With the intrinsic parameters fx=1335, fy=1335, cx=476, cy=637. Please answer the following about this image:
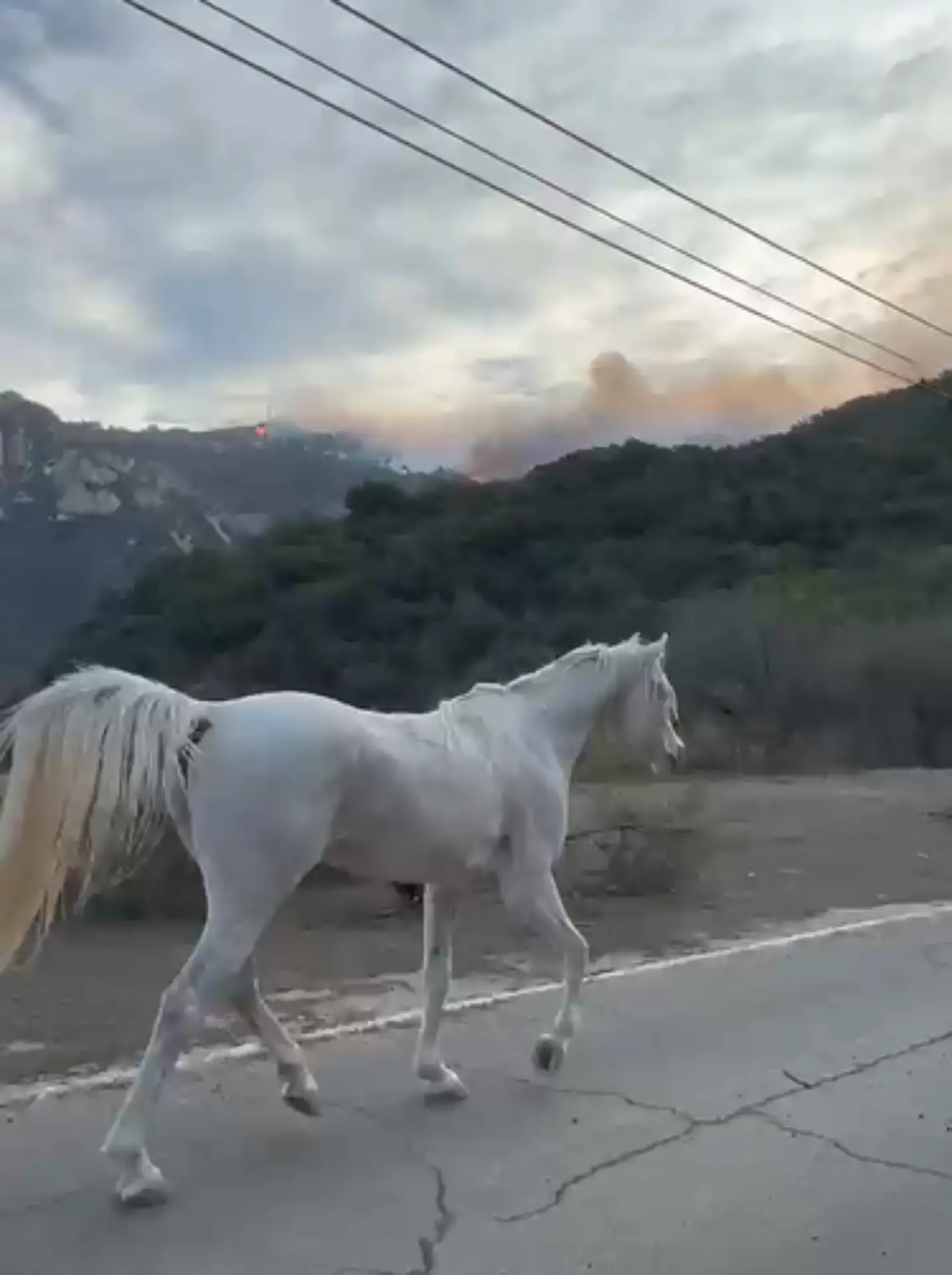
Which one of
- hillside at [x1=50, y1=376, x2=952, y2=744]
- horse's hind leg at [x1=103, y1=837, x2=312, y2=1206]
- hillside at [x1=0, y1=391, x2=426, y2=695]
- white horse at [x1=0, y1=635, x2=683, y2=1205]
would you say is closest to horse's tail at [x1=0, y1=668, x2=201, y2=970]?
white horse at [x1=0, y1=635, x2=683, y2=1205]

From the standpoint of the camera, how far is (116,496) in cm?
3725

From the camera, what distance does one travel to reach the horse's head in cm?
694

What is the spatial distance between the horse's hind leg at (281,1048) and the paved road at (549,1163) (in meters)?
0.14

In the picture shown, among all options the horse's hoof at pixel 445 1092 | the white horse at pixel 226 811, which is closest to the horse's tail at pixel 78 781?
the white horse at pixel 226 811

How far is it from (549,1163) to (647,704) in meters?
2.50

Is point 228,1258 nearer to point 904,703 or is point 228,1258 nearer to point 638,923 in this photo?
point 638,923

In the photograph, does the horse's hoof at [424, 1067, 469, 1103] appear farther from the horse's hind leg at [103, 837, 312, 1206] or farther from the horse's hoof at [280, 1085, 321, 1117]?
the horse's hind leg at [103, 837, 312, 1206]

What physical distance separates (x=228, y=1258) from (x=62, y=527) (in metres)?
31.2

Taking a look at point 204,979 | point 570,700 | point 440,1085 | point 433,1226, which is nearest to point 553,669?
point 570,700

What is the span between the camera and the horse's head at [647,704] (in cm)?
694

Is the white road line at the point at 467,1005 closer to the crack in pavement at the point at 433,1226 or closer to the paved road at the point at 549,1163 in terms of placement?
the paved road at the point at 549,1163

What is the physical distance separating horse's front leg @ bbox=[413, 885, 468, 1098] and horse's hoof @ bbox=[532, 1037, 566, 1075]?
0.39 metres

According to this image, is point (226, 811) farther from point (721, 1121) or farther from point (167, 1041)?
point (721, 1121)

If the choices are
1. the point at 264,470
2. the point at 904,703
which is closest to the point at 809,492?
the point at 904,703
